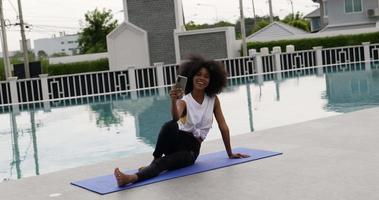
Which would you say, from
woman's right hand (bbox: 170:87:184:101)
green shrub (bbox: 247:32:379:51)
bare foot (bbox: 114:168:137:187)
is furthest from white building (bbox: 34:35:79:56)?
bare foot (bbox: 114:168:137:187)

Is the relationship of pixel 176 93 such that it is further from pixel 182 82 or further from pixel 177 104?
pixel 177 104

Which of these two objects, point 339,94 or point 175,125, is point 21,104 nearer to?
point 339,94

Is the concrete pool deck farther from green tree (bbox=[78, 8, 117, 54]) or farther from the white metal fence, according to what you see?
green tree (bbox=[78, 8, 117, 54])

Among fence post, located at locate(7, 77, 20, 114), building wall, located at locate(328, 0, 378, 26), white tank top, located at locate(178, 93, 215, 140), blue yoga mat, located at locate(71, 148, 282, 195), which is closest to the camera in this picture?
blue yoga mat, located at locate(71, 148, 282, 195)

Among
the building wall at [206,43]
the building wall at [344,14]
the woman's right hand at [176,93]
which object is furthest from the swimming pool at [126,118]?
the building wall at [344,14]

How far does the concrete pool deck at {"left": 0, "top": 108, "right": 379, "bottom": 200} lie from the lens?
4348 millimetres

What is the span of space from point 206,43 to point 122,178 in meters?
23.0

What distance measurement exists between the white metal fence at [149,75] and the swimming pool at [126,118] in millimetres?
1279

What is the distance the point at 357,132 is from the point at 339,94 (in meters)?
8.14

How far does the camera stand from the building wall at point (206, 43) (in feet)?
90.1

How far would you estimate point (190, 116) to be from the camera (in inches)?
213

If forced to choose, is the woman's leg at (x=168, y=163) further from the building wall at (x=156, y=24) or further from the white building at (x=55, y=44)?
the white building at (x=55, y=44)

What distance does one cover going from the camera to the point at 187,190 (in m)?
4.62

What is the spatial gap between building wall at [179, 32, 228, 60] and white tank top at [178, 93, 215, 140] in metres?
22.0
